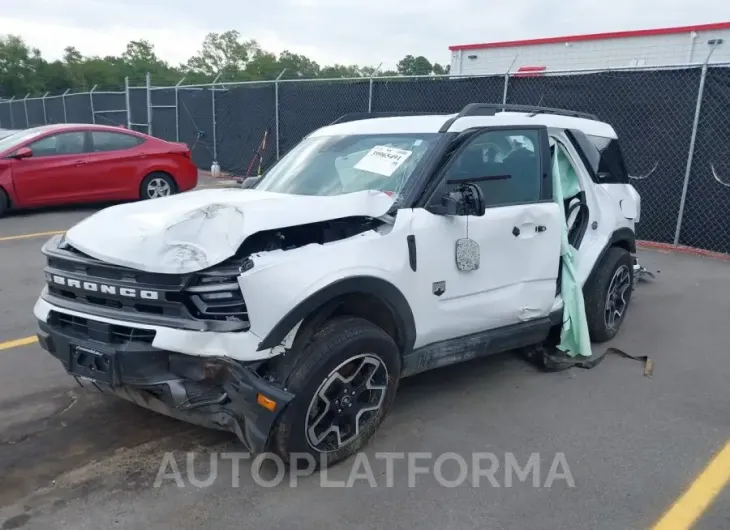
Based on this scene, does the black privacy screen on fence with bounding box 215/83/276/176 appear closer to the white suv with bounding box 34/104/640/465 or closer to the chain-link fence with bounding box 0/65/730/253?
the chain-link fence with bounding box 0/65/730/253

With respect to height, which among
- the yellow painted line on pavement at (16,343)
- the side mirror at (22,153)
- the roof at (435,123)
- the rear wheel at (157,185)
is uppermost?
the roof at (435,123)

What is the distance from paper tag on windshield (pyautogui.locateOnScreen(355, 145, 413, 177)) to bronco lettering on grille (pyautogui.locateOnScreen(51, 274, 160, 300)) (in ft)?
5.34

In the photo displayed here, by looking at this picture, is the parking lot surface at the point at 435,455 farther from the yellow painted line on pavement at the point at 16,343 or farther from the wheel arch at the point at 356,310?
the wheel arch at the point at 356,310

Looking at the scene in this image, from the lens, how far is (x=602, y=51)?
18.9m

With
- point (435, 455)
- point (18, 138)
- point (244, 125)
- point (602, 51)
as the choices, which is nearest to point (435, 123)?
point (435, 455)

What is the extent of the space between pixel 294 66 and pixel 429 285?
188 ft

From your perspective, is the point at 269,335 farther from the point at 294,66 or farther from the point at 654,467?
the point at 294,66

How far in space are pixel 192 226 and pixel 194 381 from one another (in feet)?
2.44

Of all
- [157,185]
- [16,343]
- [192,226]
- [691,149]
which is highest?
[691,149]

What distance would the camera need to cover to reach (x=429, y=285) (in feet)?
12.1

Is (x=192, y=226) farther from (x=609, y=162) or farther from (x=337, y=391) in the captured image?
(x=609, y=162)

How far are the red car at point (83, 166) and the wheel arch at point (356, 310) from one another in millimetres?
7460

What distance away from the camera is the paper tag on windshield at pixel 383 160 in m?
3.98

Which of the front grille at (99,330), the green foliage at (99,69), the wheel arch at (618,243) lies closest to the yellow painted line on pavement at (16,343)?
the front grille at (99,330)
